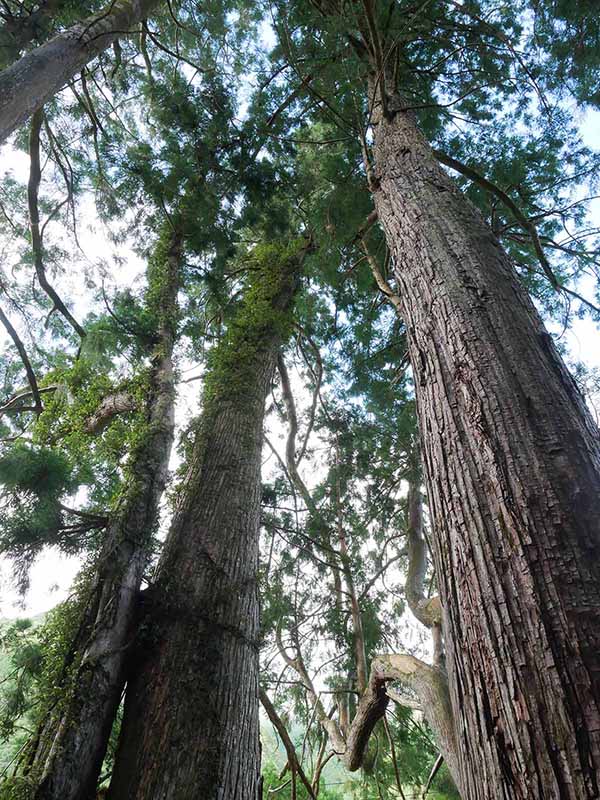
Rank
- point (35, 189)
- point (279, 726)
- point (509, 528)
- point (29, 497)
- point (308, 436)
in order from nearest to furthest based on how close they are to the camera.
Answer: point (509, 528), point (29, 497), point (279, 726), point (35, 189), point (308, 436)

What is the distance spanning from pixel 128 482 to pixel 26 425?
2.53 metres

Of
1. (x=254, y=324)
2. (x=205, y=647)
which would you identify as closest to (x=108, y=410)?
(x=254, y=324)

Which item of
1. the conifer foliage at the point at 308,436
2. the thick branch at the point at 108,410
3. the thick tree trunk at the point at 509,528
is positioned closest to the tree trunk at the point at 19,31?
the conifer foliage at the point at 308,436

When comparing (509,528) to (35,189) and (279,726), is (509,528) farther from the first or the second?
(35,189)

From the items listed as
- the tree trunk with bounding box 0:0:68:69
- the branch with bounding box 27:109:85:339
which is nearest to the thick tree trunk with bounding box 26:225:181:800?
the branch with bounding box 27:109:85:339

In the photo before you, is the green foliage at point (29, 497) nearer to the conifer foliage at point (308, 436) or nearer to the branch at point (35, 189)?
the conifer foliage at point (308, 436)

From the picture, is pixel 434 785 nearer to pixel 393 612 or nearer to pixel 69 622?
pixel 393 612

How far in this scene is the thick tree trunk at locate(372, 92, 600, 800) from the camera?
86 centimetres

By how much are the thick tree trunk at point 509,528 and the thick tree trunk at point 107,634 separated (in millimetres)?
1559

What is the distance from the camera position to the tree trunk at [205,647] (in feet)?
6.10

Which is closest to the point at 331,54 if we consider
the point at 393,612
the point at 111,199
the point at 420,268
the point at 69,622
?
the point at 420,268

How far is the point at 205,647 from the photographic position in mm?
2242

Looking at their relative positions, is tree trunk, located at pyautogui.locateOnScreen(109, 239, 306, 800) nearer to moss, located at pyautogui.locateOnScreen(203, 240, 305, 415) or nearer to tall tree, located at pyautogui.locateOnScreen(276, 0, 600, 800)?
moss, located at pyautogui.locateOnScreen(203, 240, 305, 415)

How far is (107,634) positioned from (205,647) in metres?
0.46
